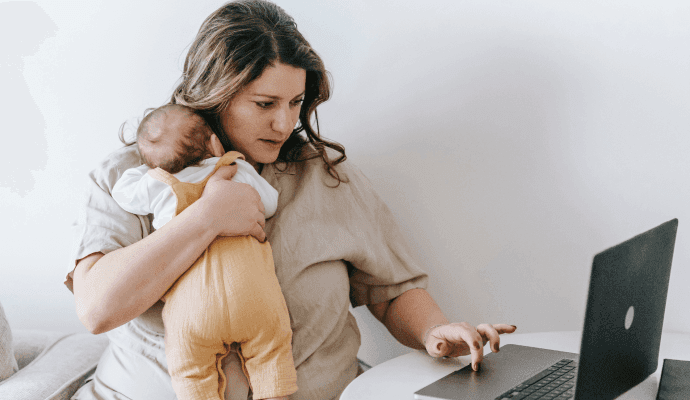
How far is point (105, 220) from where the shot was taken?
119 cm

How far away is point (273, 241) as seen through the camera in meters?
1.29

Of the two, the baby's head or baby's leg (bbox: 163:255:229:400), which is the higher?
the baby's head

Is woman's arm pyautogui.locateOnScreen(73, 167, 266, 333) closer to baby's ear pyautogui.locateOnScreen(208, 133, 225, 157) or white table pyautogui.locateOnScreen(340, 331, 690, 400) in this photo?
baby's ear pyautogui.locateOnScreen(208, 133, 225, 157)

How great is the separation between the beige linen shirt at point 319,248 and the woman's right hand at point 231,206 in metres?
0.13

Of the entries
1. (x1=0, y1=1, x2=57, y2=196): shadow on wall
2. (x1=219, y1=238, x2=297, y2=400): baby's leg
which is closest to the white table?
(x1=219, y1=238, x2=297, y2=400): baby's leg

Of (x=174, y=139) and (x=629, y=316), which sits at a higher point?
(x=174, y=139)

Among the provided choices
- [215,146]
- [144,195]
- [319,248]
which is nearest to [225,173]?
[215,146]

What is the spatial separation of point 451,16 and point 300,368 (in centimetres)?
94

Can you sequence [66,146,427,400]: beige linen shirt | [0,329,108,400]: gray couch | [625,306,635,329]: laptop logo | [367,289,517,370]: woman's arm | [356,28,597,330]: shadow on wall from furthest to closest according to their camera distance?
[356,28,597,330]: shadow on wall
[0,329,108,400]: gray couch
[66,146,427,400]: beige linen shirt
[367,289,517,370]: woman's arm
[625,306,635,329]: laptop logo

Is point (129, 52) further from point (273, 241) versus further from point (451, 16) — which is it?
point (451, 16)

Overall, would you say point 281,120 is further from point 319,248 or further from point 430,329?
point 430,329

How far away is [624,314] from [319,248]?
0.65 metres

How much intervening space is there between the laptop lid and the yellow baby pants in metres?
0.55

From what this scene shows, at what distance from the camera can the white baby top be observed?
1141 millimetres
